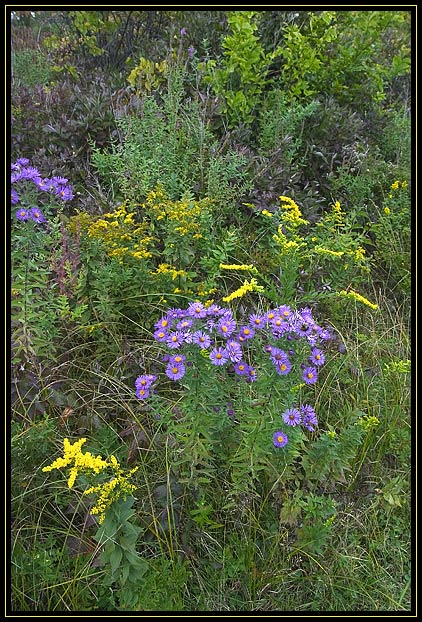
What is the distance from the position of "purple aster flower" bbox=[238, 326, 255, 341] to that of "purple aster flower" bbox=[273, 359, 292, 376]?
0.48ft

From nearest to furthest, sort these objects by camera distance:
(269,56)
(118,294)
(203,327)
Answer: (203,327) → (118,294) → (269,56)

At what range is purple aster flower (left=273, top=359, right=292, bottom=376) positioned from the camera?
1.71 metres

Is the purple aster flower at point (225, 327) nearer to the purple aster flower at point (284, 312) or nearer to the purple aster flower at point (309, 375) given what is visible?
the purple aster flower at point (284, 312)

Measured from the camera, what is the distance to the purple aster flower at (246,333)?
5.93 feet

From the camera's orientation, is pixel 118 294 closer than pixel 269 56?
Yes

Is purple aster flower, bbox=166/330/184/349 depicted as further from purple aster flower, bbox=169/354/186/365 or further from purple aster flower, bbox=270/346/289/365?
purple aster flower, bbox=270/346/289/365

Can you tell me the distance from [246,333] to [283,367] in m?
0.18

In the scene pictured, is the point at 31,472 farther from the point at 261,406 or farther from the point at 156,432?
the point at 261,406

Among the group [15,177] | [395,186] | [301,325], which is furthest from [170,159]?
[301,325]

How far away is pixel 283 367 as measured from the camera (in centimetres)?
171

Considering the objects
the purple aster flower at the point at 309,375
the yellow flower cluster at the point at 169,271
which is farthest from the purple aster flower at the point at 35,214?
the purple aster flower at the point at 309,375

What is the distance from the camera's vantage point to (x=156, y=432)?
2.18 metres

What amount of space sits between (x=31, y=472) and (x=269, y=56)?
2973 mm
